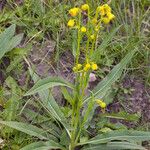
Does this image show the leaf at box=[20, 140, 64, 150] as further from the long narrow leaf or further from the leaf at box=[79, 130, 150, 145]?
the long narrow leaf

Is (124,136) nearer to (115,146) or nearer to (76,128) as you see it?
(115,146)

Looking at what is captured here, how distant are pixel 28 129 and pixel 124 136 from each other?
0.54m

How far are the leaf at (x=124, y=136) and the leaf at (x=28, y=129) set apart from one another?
0.25 metres

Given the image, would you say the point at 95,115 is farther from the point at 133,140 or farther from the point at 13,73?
the point at 13,73

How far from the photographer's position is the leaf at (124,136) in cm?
242

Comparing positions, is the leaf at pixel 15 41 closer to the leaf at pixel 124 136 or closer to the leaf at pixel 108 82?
the leaf at pixel 108 82

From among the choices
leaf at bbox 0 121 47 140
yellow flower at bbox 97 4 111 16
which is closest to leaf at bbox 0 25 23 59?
leaf at bbox 0 121 47 140

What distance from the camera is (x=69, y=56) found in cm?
303

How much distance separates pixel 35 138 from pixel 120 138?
1.64 feet

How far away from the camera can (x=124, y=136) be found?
2.45 metres

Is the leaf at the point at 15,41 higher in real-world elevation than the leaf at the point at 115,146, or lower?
higher

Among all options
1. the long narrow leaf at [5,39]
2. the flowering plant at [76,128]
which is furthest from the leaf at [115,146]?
the long narrow leaf at [5,39]

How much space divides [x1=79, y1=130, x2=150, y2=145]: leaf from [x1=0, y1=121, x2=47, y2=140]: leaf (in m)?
0.25

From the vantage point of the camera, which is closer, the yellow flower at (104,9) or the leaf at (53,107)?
the yellow flower at (104,9)
